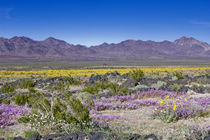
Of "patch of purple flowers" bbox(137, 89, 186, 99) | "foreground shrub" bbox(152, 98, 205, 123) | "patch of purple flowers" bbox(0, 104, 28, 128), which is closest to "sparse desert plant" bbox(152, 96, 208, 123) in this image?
"foreground shrub" bbox(152, 98, 205, 123)

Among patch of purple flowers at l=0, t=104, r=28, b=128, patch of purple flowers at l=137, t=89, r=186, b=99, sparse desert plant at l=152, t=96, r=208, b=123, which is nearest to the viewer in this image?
sparse desert plant at l=152, t=96, r=208, b=123

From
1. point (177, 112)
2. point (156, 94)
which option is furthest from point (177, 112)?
point (156, 94)

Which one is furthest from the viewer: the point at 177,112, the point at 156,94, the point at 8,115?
the point at 156,94

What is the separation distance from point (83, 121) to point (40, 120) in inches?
46.3

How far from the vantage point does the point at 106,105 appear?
9.74 meters

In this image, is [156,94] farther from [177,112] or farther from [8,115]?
[8,115]

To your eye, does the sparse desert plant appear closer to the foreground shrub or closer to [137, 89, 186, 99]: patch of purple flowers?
the foreground shrub

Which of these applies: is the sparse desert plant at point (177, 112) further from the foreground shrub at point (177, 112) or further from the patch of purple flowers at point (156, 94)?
the patch of purple flowers at point (156, 94)

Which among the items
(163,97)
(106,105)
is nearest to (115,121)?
(106,105)

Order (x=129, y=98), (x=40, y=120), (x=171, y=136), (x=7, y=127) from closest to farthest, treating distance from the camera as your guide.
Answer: (x=171, y=136) < (x=40, y=120) < (x=7, y=127) < (x=129, y=98)

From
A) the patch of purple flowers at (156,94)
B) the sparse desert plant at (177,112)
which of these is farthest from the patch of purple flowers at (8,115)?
the patch of purple flowers at (156,94)

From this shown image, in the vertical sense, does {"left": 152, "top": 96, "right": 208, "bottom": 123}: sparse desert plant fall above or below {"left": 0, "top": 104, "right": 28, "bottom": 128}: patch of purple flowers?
above

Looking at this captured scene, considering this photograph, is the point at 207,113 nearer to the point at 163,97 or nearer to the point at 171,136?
the point at 171,136

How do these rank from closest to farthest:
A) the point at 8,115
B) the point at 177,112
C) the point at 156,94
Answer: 1. the point at 177,112
2. the point at 8,115
3. the point at 156,94
